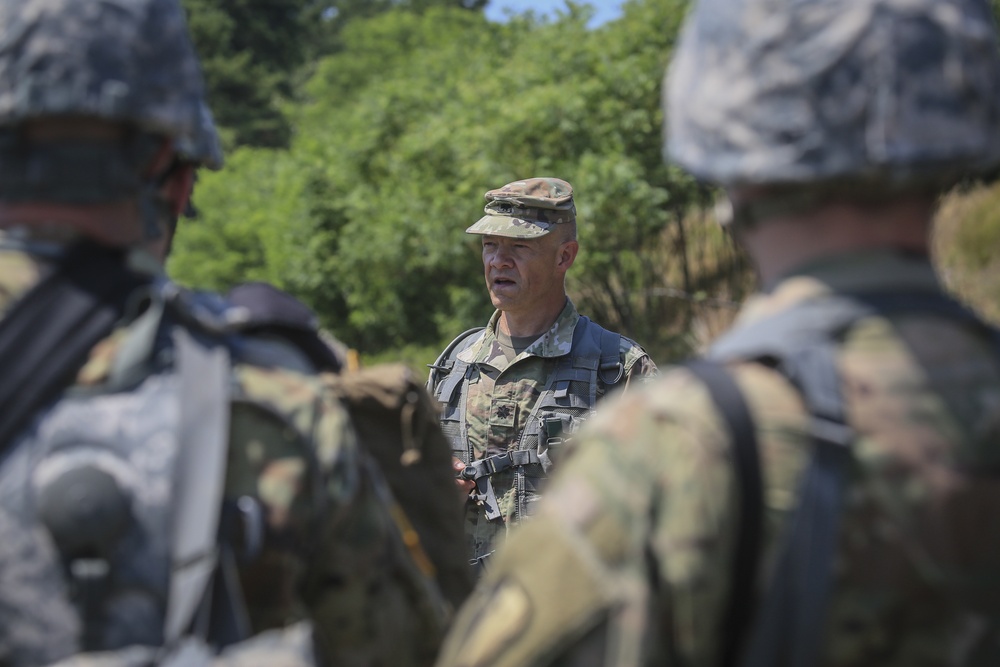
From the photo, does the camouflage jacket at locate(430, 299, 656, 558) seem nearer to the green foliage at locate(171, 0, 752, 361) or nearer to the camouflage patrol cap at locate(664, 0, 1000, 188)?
the camouflage patrol cap at locate(664, 0, 1000, 188)

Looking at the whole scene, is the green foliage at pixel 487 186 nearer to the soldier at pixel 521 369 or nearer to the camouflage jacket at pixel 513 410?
the soldier at pixel 521 369

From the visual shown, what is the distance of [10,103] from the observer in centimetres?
233

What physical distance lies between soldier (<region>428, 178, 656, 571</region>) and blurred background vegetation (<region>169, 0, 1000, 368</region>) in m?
9.50

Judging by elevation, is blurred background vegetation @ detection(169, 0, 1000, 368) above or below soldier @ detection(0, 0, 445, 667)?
below

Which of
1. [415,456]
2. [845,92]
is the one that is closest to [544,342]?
[415,456]

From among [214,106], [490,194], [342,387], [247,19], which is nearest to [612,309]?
[490,194]

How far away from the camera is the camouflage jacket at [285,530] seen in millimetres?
2215

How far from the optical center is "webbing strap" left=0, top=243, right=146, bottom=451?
2.24 meters

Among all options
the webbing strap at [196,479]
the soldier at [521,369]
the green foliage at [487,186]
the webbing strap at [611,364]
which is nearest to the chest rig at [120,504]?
the webbing strap at [196,479]

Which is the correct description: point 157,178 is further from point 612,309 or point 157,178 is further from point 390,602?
point 612,309

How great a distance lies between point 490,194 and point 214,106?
4389cm

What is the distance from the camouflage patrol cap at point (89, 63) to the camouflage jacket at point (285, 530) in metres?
0.27

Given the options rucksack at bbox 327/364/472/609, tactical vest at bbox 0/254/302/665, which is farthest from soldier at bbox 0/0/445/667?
rucksack at bbox 327/364/472/609

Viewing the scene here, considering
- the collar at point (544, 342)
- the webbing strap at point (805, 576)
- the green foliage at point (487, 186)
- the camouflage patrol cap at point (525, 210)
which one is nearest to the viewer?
the webbing strap at point (805, 576)
